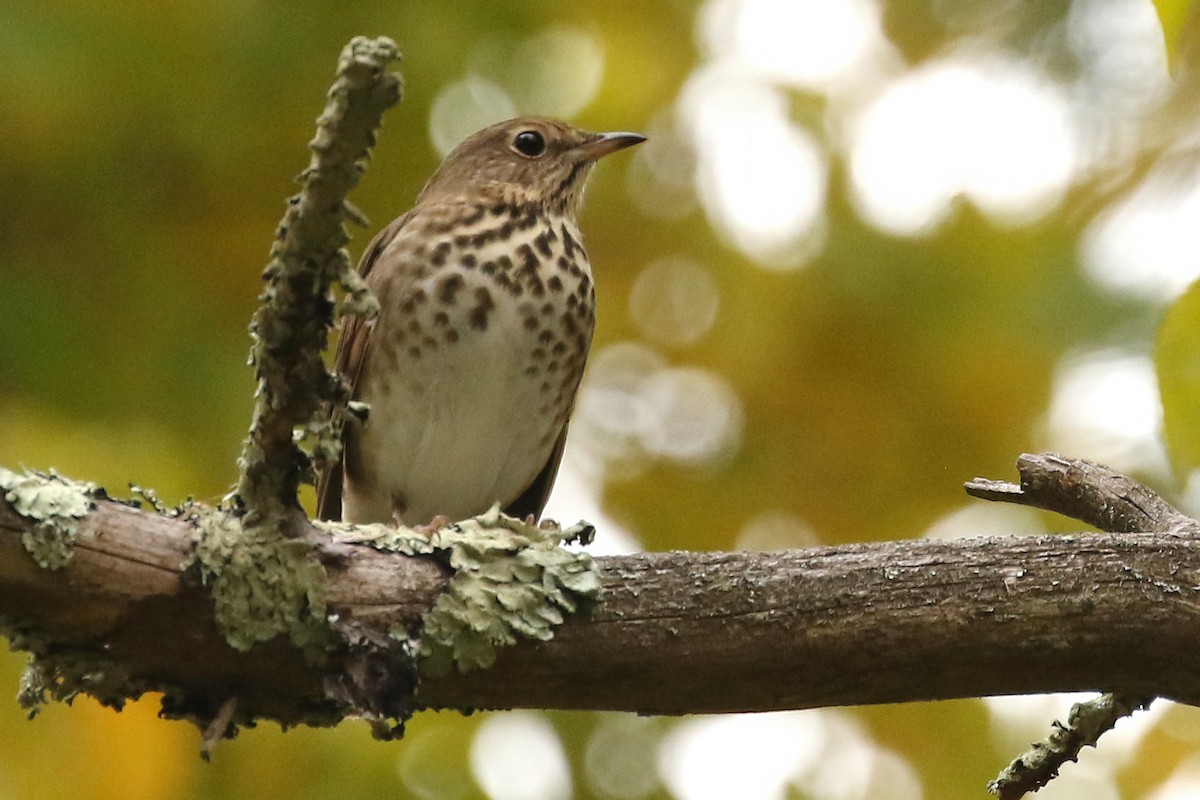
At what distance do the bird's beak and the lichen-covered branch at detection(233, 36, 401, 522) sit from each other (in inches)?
88.1

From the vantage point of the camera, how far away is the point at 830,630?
250cm

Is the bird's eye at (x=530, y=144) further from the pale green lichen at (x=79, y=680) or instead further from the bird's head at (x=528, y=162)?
the pale green lichen at (x=79, y=680)

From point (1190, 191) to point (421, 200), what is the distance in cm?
203

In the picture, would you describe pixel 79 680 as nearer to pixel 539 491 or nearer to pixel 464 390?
pixel 464 390

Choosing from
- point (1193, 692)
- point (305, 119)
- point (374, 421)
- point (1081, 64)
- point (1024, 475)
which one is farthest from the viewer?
point (1081, 64)

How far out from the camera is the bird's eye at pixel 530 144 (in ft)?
14.7

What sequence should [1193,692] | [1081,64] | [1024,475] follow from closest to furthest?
[1193,692] < [1024,475] < [1081,64]

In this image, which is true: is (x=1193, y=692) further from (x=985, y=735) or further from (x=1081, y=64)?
(x=1081, y=64)

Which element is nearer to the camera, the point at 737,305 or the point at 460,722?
the point at 460,722

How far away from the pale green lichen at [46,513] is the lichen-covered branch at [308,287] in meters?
0.26

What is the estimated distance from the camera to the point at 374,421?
401cm

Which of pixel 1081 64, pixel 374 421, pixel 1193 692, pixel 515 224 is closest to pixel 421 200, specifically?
pixel 515 224

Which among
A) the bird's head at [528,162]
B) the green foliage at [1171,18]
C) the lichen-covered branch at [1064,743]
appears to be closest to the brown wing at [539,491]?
the bird's head at [528,162]

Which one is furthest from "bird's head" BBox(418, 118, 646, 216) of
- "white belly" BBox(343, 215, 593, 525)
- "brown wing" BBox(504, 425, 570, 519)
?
"brown wing" BBox(504, 425, 570, 519)
